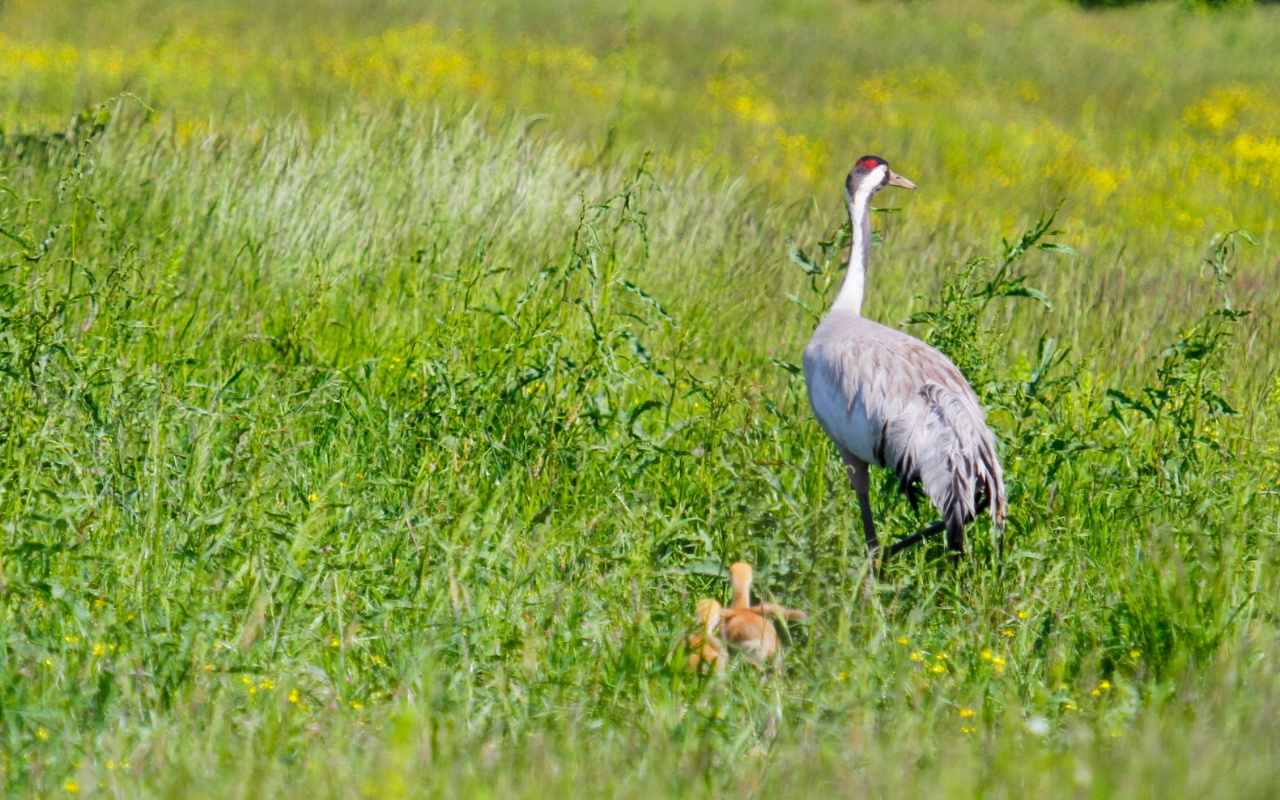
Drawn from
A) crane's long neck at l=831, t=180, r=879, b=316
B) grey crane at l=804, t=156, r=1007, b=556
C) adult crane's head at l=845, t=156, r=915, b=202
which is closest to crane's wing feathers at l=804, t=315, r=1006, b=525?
grey crane at l=804, t=156, r=1007, b=556

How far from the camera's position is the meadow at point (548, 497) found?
9.02ft

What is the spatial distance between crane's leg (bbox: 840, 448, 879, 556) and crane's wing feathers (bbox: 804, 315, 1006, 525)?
3.2 inches

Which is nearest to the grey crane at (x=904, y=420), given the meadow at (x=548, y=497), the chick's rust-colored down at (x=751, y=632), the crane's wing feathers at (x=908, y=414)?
the crane's wing feathers at (x=908, y=414)

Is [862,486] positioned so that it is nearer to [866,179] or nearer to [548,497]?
[548,497]

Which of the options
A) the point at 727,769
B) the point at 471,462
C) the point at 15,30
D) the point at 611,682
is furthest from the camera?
the point at 15,30

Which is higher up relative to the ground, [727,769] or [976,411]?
[976,411]

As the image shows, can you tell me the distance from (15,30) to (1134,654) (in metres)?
16.8

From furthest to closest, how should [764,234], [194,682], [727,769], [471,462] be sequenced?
[764,234], [471,462], [194,682], [727,769]

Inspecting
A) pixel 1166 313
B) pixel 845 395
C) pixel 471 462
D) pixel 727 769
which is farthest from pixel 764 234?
pixel 727 769

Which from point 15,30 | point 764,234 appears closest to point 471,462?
point 764,234

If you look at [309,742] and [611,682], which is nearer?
[309,742]

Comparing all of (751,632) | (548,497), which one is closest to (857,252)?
(548,497)

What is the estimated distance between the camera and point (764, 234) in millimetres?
7578

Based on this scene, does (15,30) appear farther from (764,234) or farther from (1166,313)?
(1166,313)
